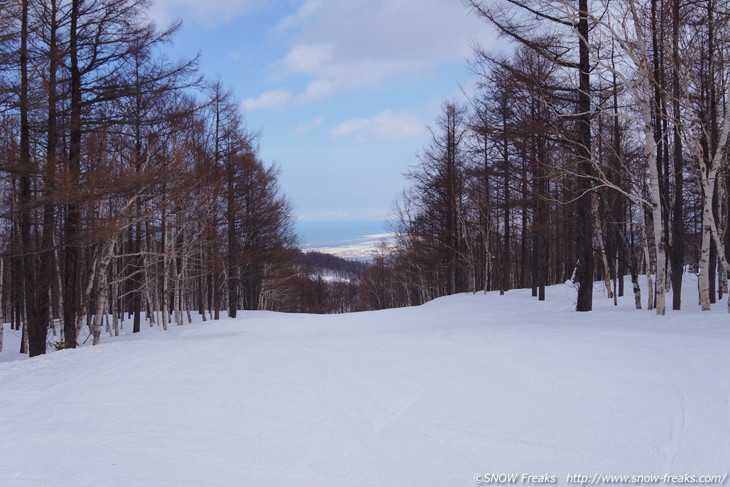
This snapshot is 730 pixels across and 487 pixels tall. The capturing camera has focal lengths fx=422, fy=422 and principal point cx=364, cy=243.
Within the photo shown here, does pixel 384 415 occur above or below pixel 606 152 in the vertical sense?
below

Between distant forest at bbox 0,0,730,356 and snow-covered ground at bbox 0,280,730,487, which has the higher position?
distant forest at bbox 0,0,730,356

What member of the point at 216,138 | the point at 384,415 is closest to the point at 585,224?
the point at 384,415

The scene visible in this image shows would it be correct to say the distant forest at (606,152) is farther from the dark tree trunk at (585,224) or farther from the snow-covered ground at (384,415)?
the snow-covered ground at (384,415)

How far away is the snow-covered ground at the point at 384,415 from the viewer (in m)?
2.93

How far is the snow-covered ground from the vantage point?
2.93 m

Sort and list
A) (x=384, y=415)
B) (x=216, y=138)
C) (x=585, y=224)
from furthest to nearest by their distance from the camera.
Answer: (x=216, y=138) → (x=585, y=224) → (x=384, y=415)

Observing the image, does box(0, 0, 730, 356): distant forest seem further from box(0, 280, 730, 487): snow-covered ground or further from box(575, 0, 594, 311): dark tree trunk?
box(0, 280, 730, 487): snow-covered ground

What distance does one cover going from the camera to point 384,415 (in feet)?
12.9

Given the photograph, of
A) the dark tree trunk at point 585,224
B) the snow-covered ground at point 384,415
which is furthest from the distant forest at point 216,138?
the snow-covered ground at point 384,415

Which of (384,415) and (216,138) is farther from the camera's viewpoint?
(216,138)

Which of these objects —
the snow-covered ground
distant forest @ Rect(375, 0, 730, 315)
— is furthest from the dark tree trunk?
the snow-covered ground

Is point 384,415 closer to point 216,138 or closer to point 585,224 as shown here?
point 585,224

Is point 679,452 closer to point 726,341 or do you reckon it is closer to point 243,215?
point 726,341

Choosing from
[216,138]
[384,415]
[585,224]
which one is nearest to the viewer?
[384,415]
